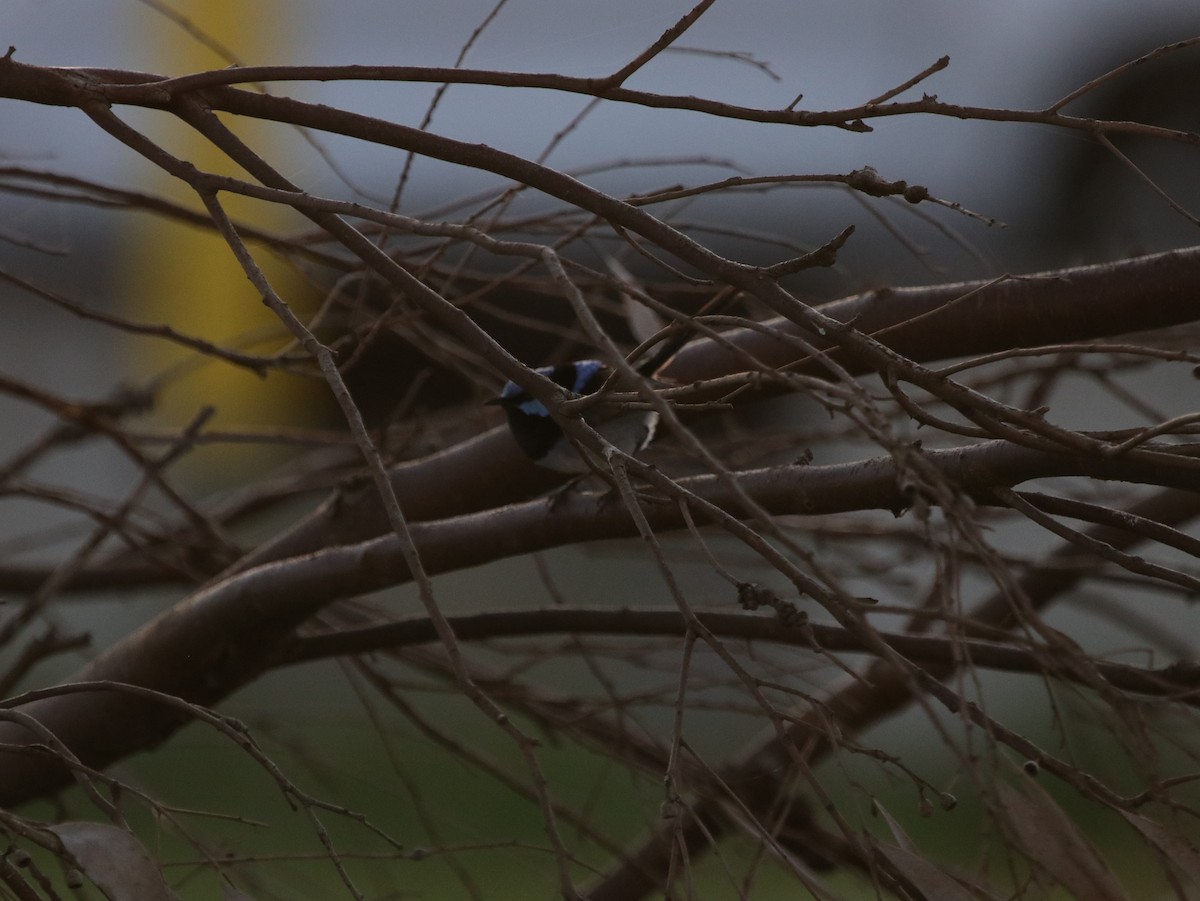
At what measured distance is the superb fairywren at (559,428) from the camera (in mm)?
2066

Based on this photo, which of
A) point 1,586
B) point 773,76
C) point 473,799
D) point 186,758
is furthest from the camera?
point 186,758

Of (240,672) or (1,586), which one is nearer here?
(240,672)

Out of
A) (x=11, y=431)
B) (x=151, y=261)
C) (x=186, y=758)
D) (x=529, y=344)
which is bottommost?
(x=186, y=758)

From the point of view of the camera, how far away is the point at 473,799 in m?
6.77

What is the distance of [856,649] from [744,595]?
56 cm

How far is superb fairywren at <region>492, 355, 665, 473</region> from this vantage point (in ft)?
6.78

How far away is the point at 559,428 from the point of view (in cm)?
170

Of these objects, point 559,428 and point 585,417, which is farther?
point 585,417

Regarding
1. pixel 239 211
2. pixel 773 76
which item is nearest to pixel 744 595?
pixel 773 76

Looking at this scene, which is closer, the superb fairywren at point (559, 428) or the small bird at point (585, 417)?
the small bird at point (585, 417)

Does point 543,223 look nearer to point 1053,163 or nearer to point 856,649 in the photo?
point 856,649

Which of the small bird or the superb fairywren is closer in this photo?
the small bird

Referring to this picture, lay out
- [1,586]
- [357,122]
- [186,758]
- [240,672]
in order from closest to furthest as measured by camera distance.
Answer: [357,122], [240,672], [1,586], [186,758]

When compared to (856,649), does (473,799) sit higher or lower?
lower
